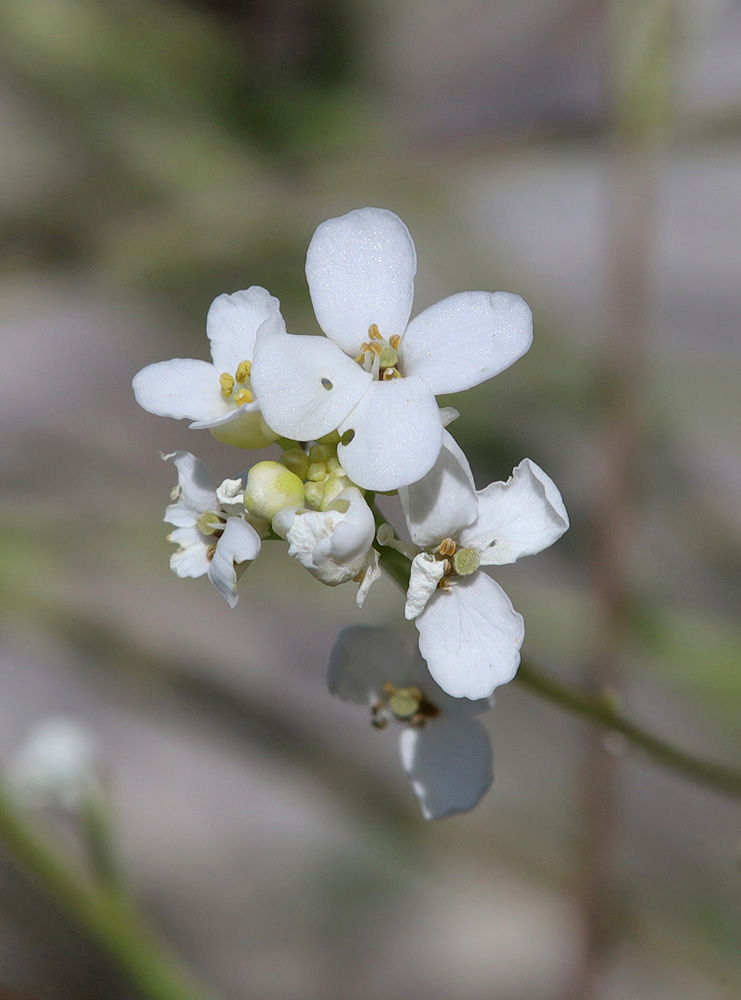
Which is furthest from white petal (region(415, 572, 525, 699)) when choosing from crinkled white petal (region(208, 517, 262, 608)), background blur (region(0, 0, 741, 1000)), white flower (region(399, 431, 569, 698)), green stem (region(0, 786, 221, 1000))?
background blur (region(0, 0, 741, 1000))

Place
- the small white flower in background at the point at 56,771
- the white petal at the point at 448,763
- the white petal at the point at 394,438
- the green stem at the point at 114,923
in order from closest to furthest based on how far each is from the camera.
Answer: the white petal at the point at 394,438
the white petal at the point at 448,763
the green stem at the point at 114,923
the small white flower in background at the point at 56,771

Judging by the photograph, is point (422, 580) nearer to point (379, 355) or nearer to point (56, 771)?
point (379, 355)

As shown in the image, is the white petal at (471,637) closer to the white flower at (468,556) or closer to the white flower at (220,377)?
the white flower at (468,556)

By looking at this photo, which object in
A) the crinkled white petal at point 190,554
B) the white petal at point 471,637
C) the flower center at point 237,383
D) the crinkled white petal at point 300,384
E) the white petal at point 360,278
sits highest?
the white petal at point 360,278

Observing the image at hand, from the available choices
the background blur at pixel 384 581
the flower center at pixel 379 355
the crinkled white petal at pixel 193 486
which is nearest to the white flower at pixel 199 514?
the crinkled white petal at pixel 193 486

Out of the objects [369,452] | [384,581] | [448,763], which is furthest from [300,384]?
[384,581]

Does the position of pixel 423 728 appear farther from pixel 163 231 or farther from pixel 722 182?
pixel 722 182

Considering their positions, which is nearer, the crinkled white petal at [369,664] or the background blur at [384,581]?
the crinkled white petal at [369,664]
